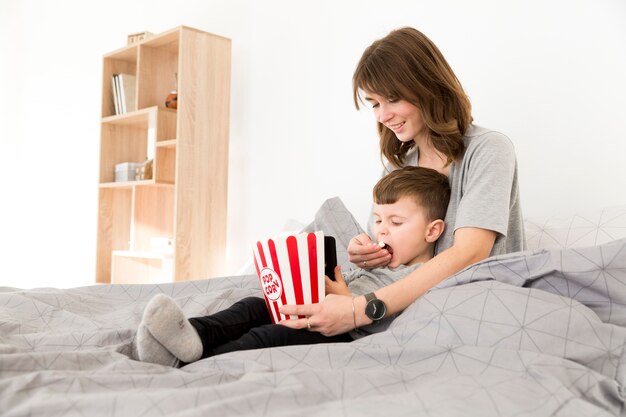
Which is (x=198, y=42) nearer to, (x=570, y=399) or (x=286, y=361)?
(x=286, y=361)

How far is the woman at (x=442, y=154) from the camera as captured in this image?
1.24 metres

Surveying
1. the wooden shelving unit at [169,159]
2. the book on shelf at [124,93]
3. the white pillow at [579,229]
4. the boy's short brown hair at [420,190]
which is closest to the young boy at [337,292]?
the boy's short brown hair at [420,190]

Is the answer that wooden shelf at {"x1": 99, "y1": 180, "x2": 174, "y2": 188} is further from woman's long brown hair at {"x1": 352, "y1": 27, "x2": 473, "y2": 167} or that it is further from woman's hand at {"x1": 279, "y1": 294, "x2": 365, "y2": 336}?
woman's hand at {"x1": 279, "y1": 294, "x2": 365, "y2": 336}

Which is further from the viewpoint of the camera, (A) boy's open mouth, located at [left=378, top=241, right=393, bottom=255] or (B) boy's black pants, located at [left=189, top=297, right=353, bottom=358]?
(A) boy's open mouth, located at [left=378, top=241, right=393, bottom=255]

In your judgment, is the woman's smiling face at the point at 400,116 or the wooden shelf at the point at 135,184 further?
the wooden shelf at the point at 135,184

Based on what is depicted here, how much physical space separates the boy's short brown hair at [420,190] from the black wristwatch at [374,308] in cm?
35

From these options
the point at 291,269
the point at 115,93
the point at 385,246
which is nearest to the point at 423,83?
the point at 385,246

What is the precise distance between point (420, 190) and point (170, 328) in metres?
0.76

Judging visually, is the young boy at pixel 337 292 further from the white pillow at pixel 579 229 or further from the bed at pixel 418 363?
the white pillow at pixel 579 229

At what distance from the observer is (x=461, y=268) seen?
4.04ft

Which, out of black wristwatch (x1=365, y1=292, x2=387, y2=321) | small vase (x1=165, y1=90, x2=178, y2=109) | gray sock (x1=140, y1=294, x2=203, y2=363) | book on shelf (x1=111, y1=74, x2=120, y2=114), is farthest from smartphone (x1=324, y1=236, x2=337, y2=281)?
book on shelf (x1=111, y1=74, x2=120, y2=114)

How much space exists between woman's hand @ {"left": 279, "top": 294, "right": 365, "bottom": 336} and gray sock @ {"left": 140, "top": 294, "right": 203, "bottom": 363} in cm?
21

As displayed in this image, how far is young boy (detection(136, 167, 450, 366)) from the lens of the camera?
95cm

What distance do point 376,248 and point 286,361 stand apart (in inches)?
22.8
